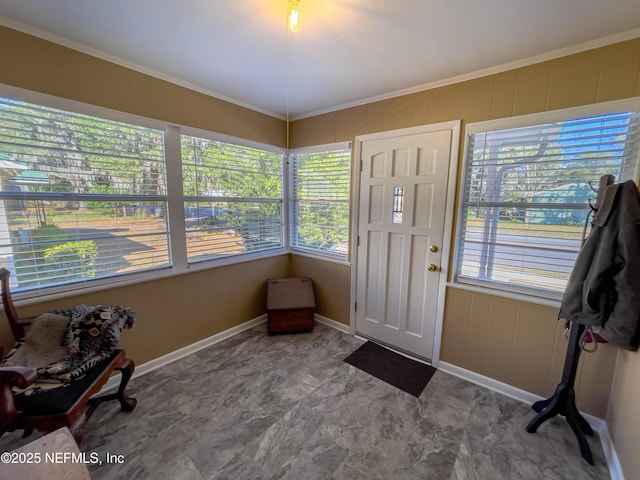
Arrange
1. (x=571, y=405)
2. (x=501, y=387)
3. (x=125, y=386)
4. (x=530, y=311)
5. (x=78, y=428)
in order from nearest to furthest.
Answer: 1. (x=78, y=428)
2. (x=571, y=405)
3. (x=125, y=386)
4. (x=530, y=311)
5. (x=501, y=387)

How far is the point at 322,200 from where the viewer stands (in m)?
3.03

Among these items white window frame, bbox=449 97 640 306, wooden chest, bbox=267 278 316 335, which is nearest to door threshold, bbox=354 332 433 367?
wooden chest, bbox=267 278 316 335

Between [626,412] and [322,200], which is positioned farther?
[322,200]

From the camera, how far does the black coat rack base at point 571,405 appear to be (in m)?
1.58

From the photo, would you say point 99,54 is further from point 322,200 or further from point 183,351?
point 183,351

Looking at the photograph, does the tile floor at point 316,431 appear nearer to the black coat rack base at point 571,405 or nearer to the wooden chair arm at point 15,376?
the black coat rack base at point 571,405

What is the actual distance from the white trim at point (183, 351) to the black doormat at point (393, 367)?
1.20 metres

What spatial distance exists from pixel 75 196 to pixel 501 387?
11.1 ft

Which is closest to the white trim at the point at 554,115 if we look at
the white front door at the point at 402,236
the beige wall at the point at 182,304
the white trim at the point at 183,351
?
the white front door at the point at 402,236

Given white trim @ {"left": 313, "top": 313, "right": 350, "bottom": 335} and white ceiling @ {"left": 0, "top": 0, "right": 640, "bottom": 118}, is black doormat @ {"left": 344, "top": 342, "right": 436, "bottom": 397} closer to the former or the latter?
white trim @ {"left": 313, "top": 313, "right": 350, "bottom": 335}

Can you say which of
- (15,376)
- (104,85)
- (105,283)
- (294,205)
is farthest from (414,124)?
(15,376)

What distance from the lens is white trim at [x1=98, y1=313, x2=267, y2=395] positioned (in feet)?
6.75

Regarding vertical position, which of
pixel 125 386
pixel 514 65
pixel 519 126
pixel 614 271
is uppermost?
pixel 514 65

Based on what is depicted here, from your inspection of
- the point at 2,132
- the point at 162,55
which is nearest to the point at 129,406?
the point at 2,132
